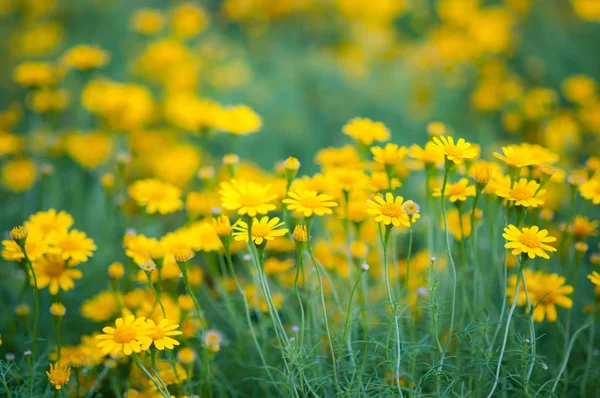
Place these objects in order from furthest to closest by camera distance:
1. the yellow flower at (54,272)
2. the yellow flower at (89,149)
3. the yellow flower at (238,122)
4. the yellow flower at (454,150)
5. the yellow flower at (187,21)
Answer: the yellow flower at (187,21)
the yellow flower at (89,149)
the yellow flower at (238,122)
the yellow flower at (54,272)
the yellow flower at (454,150)

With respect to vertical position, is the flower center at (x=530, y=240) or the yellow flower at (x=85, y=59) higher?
the yellow flower at (x=85, y=59)

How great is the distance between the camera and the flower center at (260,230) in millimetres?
1234

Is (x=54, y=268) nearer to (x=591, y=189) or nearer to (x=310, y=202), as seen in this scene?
(x=310, y=202)

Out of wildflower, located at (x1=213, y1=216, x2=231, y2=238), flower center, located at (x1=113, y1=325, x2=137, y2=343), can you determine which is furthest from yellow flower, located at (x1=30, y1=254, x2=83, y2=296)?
wildflower, located at (x1=213, y1=216, x2=231, y2=238)

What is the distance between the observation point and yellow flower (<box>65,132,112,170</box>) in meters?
2.50

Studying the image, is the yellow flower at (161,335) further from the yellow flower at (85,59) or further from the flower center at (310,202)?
the yellow flower at (85,59)

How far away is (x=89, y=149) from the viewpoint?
2531 millimetres

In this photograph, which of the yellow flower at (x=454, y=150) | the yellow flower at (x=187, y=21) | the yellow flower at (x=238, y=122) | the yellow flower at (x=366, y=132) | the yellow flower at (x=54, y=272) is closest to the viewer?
the yellow flower at (x=454, y=150)

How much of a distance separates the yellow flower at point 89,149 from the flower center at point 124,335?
153 cm

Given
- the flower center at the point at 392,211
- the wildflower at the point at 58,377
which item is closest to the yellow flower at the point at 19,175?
the wildflower at the point at 58,377

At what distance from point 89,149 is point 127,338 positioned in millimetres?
1583

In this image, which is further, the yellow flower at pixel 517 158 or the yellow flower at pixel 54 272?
the yellow flower at pixel 54 272

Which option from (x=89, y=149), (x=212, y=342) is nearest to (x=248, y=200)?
(x=212, y=342)

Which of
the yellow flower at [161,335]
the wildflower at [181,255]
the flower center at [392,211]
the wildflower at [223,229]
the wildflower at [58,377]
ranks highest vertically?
the flower center at [392,211]
